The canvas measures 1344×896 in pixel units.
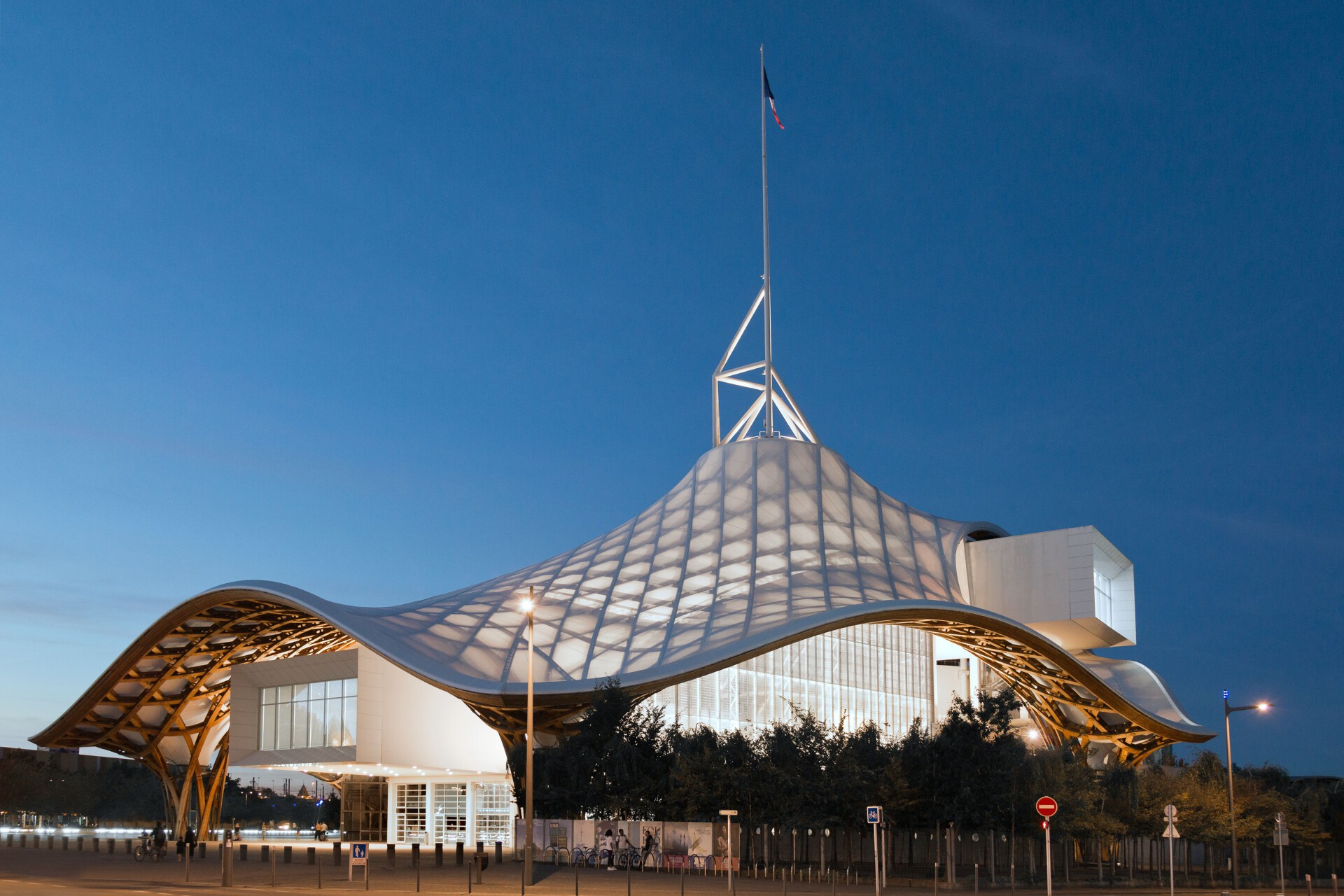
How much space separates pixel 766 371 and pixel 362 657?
2299 centimetres

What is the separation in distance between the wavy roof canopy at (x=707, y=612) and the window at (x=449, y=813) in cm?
969

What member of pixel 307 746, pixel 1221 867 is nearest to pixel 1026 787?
pixel 1221 867

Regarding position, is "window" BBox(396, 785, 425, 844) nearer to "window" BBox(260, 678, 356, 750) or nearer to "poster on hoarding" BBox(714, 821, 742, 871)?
"window" BBox(260, 678, 356, 750)

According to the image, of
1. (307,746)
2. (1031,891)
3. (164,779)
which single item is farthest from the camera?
(164,779)

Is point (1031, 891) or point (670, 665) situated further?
point (670, 665)

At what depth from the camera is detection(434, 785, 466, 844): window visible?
58.8 m

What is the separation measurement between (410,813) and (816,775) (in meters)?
28.7

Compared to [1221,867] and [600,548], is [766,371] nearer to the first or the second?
[600,548]

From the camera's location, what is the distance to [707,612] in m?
47.3

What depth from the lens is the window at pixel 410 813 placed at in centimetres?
6041

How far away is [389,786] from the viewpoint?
61.7 m

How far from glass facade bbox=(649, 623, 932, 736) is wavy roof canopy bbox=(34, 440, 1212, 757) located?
4.61 m

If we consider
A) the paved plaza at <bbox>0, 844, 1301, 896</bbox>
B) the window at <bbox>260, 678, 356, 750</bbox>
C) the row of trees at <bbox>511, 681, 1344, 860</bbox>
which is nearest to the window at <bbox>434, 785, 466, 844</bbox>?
the window at <bbox>260, 678, 356, 750</bbox>

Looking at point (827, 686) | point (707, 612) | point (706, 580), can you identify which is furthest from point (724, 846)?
point (827, 686)
